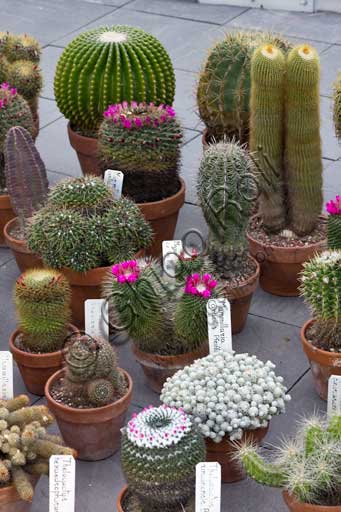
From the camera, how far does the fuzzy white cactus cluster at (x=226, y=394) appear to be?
13.5ft

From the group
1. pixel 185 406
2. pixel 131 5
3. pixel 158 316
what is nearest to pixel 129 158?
pixel 158 316

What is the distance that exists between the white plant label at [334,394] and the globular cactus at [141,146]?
1.68 metres

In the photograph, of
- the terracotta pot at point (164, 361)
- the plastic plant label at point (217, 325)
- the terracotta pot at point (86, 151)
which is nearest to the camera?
the plastic plant label at point (217, 325)

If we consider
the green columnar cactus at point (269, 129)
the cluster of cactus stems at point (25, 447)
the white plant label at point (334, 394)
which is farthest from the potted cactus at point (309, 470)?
the green columnar cactus at point (269, 129)

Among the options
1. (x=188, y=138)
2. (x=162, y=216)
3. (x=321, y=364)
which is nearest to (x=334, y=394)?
(x=321, y=364)

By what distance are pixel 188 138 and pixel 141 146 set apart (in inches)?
64.8

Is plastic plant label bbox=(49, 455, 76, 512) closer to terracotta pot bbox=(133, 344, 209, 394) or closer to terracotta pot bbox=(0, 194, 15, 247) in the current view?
terracotta pot bbox=(133, 344, 209, 394)

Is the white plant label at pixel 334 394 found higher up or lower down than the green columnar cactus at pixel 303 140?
lower down

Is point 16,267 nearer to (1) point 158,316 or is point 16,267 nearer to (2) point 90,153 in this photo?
(2) point 90,153

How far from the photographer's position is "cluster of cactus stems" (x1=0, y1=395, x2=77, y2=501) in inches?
152

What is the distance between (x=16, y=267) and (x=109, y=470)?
1752 millimetres

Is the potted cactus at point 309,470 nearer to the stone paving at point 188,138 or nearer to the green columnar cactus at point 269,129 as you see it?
the stone paving at point 188,138

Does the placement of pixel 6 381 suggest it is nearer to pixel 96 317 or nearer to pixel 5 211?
pixel 96 317

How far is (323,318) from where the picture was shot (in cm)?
449
